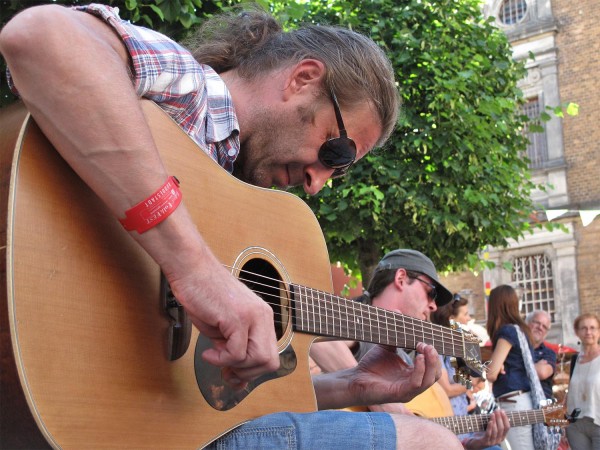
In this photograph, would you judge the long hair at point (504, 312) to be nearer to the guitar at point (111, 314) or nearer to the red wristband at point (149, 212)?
the guitar at point (111, 314)

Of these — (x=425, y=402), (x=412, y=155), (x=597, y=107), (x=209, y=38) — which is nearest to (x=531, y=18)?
(x=597, y=107)

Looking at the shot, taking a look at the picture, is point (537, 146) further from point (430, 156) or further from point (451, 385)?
point (451, 385)

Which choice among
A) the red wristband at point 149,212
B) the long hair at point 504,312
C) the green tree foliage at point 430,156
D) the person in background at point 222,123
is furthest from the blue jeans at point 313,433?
the green tree foliage at point 430,156

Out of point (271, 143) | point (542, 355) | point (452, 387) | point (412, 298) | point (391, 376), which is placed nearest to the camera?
point (271, 143)

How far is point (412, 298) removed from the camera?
181 inches

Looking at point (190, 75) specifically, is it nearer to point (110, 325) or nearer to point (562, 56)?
point (110, 325)

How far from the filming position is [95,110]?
1515 mm

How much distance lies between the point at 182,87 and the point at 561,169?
71.9 ft

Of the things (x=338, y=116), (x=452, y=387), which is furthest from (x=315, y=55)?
(x=452, y=387)

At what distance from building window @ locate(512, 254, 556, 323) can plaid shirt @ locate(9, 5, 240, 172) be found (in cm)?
2114

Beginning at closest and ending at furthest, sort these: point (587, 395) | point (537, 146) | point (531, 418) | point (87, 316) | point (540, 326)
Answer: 1. point (87, 316)
2. point (531, 418)
3. point (587, 395)
4. point (540, 326)
5. point (537, 146)

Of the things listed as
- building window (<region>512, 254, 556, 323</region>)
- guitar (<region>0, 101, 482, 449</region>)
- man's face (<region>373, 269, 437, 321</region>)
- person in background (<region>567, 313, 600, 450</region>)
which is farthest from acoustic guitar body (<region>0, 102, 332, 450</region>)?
building window (<region>512, 254, 556, 323</region>)

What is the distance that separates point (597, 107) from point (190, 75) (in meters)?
22.0

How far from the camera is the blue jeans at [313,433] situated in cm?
179
